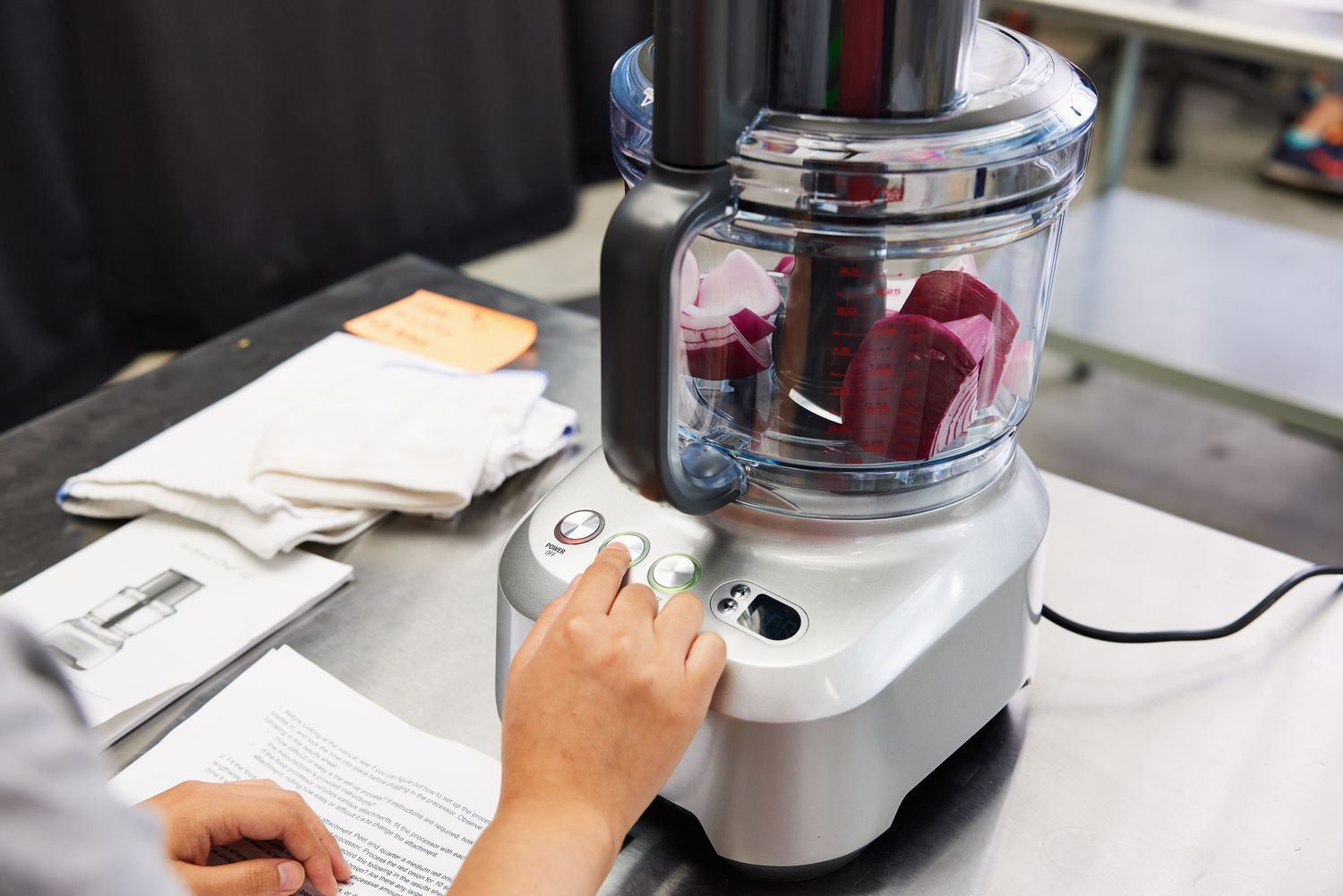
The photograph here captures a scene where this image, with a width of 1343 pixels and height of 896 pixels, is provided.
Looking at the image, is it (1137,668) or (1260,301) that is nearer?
(1137,668)

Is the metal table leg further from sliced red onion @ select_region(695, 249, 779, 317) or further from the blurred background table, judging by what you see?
sliced red onion @ select_region(695, 249, 779, 317)

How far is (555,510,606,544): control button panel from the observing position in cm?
68

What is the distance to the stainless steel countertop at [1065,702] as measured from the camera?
0.65m

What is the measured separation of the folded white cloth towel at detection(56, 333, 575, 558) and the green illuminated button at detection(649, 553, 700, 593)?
11.4 inches

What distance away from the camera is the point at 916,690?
0.62m

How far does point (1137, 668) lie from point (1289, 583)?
0.45 ft

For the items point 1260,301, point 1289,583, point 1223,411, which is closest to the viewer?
point 1289,583

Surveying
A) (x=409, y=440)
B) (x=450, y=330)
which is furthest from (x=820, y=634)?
(x=450, y=330)

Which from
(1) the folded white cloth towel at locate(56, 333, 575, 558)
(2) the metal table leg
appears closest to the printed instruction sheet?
(1) the folded white cloth towel at locate(56, 333, 575, 558)

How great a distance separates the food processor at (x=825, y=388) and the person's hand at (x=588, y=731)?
27mm

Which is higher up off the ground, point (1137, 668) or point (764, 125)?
point (764, 125)

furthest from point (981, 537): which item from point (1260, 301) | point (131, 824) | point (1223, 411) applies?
point (1223, 411)

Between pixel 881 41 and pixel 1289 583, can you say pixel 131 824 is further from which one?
pixel 1289 583

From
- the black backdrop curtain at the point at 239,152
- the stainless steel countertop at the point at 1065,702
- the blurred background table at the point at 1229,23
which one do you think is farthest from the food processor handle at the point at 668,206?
the black backdrop curtain at the point at 239,152
